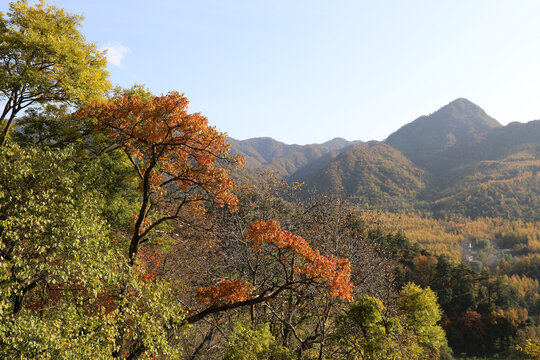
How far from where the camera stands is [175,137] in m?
8.95

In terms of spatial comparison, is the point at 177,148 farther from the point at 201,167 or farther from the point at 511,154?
the point at 511,154

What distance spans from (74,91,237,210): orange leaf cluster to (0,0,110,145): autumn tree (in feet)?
12.8

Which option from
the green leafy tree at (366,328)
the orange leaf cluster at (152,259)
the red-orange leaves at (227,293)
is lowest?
the green leafy tree at (366,328)

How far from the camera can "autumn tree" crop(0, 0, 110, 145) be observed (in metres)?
10.8

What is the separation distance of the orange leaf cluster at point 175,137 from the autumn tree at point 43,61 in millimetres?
3915

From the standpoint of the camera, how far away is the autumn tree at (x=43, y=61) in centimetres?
1078

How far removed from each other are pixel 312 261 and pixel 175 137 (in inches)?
214

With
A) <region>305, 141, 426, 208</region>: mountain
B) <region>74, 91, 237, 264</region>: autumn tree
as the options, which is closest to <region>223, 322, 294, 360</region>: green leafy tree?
<region>74, 91, 237, 264</region>: autumn tree

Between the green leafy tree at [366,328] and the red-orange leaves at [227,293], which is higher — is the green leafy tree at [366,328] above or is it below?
below

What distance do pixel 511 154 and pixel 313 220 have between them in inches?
9290

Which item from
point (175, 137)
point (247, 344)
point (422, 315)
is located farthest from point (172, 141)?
point (422, 315)

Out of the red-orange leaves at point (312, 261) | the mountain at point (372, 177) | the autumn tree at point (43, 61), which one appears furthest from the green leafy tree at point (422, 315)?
the mountain at point (372, 177)

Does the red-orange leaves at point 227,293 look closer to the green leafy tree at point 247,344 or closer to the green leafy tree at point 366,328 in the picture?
the green leafy tree at point 247,344

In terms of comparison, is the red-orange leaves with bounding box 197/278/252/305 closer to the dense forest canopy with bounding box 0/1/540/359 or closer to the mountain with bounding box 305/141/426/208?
the dense forest canopy with bounding box 0/1/540/359
